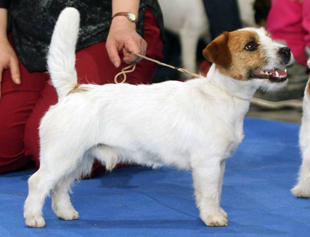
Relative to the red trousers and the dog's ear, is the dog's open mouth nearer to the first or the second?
the dog's ear

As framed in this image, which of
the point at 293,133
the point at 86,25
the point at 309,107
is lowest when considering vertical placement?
the point at 293,133

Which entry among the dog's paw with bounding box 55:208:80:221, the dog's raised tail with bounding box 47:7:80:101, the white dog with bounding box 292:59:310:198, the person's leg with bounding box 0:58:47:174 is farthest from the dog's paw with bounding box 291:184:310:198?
the person's leg with bounding box 0:58:47:174

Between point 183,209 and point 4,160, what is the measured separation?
1003mm

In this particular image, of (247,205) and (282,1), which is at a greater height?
(282,1)

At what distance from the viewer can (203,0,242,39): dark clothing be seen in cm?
436

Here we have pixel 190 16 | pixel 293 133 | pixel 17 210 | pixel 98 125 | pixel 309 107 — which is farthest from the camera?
pixel 190 16

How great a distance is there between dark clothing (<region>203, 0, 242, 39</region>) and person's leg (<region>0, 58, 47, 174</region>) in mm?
1879

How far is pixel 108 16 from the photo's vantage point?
9.19ft

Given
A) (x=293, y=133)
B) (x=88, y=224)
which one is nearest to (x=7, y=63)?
(x=88, y=224)

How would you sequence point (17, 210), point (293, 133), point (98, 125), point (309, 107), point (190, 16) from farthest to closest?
point (190, 16)
point (293, 133)
point (309, 107)
point (17, 210)
point (98, 125)

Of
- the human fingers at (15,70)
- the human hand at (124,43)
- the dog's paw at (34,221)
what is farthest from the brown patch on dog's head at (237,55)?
the human fingers at (15,70)

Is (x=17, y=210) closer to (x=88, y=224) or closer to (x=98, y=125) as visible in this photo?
(x=88, y=224)

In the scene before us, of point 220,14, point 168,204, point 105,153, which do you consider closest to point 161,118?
point 105,153

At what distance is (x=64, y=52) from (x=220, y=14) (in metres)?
2.56
